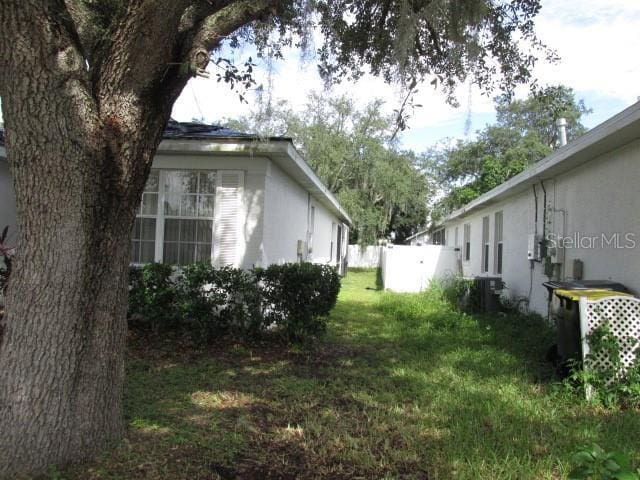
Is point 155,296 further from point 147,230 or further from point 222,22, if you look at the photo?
point 222,22

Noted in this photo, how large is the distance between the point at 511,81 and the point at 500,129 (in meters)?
24.6

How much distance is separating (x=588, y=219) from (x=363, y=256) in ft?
78.6

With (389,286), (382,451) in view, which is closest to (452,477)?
(382,451)

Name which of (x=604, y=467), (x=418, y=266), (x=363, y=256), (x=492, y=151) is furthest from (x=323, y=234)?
(x=492, y=151)

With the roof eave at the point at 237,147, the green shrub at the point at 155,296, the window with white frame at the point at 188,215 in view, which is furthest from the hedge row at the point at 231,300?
the roof eave at the point at 237,147

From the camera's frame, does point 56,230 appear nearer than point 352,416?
Yes

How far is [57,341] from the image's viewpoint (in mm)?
2977

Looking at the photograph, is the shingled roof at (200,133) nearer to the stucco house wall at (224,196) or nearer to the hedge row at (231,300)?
the stucco house wall at (224,196)

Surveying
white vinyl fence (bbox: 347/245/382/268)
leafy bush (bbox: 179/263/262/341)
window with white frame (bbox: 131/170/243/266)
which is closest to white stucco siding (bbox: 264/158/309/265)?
window with white frame (bbox: 131/170/243/266)

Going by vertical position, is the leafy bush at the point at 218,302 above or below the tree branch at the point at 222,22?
below

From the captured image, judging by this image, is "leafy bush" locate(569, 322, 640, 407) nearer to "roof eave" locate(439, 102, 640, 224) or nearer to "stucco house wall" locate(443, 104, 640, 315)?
"stucco house wall" locate(443, 104, 640, 315)

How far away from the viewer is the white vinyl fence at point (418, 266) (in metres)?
14.7

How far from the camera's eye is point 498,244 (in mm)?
13109

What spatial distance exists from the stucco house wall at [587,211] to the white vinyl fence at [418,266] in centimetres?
318
